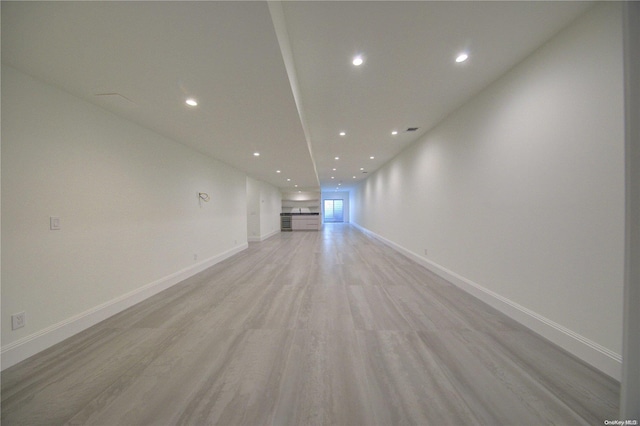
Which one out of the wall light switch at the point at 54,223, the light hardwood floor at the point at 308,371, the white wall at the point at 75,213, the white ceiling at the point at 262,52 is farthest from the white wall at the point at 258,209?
the wall light switch at the point at 54,223

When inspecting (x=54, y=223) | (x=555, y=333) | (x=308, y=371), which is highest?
(x=54, y=223)

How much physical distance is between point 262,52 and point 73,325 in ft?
10.7

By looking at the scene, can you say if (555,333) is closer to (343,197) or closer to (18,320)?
(18,320)

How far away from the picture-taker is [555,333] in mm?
1823

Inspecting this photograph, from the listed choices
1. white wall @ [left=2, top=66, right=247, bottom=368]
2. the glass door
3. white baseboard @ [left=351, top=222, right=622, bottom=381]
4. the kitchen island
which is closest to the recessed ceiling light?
white baseboard @ [left=351, top=222, right=622, bottom=381]

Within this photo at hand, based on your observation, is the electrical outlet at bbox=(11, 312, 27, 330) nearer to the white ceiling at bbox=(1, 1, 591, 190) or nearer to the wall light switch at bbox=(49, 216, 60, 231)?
the wall light switch at bbox=(49, 216, 60, 231)

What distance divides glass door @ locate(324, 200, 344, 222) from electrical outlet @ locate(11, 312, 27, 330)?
16192mm

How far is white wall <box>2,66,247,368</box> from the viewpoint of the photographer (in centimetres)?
170

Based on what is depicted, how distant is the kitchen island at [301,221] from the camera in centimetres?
1118

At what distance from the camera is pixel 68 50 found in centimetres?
153

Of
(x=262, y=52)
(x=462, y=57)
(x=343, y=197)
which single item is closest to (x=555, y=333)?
(x=462, y=57)

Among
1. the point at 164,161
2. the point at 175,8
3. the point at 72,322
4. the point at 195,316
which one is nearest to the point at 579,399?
the point at 195,316

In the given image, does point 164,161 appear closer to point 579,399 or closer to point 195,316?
point 195,316

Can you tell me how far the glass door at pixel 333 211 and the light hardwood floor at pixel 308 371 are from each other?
1501 cm
